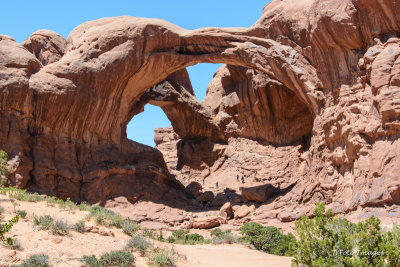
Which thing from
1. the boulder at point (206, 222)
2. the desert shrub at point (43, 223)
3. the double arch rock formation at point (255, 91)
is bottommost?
the boulder at point (206, 222)

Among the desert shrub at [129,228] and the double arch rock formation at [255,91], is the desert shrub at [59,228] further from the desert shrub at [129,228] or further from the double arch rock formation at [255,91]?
the double arch rock formation at [255,91]

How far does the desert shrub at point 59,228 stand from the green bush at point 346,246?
580cm

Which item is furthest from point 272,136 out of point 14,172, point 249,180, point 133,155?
point 14,172

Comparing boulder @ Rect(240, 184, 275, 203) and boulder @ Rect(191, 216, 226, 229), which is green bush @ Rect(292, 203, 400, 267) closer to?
boulder @ Rect(191, 216, 226, 229)

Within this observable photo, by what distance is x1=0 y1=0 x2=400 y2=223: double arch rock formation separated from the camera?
1766 cm

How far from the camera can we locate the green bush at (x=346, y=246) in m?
7.14

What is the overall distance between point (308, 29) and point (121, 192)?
13355 mm

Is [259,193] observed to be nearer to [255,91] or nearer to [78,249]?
[255,91]

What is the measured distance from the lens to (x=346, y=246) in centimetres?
765

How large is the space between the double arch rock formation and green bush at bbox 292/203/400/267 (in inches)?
335

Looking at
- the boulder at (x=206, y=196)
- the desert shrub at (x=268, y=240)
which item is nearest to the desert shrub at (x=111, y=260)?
the desert shrub at (x=268, y=240)

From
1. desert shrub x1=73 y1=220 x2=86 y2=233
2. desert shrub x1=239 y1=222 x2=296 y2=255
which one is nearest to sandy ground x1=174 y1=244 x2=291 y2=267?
desert shrub x1=239 y1=222 x2=296 y2=255

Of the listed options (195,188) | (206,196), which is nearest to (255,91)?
(195,188)

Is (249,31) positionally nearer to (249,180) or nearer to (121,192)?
(249,180)
